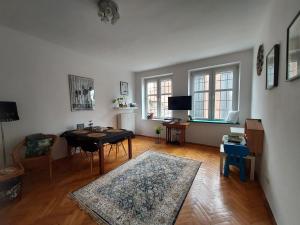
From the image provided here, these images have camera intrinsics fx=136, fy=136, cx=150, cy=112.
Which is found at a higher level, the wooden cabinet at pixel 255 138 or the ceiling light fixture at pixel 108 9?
the ceiling light fixture at pixel 108 9

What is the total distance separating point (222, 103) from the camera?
4.12m

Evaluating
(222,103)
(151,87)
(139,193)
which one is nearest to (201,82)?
(222,103)

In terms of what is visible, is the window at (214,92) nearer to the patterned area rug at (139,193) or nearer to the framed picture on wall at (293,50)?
the patterned area rug at (139,193)

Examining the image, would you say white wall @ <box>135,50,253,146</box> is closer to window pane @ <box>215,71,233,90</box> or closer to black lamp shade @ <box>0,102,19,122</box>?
window pane @ <box>215,71,233,90</box>

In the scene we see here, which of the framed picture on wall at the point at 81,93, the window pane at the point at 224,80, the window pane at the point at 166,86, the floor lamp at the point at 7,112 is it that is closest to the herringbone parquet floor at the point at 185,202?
the floor lamp at the point at 7,112

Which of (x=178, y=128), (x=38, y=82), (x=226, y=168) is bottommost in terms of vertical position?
(x=226, y=168)

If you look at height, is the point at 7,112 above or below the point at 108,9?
below

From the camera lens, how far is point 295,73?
3.52 feet

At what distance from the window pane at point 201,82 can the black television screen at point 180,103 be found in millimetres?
495

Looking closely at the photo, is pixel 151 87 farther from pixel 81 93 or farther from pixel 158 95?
pixel 81 93

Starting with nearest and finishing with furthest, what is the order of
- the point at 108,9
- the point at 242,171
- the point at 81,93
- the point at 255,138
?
the point at 108,9
the point at 255,138
the point at 242,171
the point at 81,93

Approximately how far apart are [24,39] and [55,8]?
4.28 ft

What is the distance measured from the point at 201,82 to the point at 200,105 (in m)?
0.75

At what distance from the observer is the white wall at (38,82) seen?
2.45m
